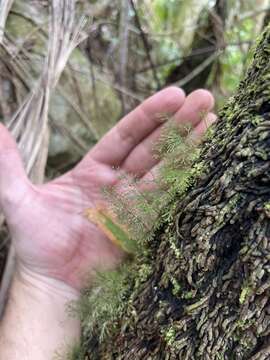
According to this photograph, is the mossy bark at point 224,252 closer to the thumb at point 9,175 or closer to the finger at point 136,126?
the finger at point 136,126

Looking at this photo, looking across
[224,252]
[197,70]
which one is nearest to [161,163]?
[224,252]

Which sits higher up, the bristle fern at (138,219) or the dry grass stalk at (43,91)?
the dry grass stalk at (43,91)

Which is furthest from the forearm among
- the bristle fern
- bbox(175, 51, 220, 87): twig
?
bbox(175, 51, 220, 87): twig

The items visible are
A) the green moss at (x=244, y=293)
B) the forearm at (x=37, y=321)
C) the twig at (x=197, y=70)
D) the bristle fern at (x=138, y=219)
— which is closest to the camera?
the green moss at (x=244, y=293)

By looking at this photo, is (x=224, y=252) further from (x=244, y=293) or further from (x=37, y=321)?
(x=37, y=321)

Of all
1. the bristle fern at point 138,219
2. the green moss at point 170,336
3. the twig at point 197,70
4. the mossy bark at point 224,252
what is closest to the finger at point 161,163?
the bristle fern at point 138,219
